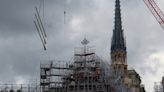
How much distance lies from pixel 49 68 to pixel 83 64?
531 inches

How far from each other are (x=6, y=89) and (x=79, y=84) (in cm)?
2890

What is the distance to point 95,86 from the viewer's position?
191 metres

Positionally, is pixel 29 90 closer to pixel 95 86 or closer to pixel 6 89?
pixel 6 89

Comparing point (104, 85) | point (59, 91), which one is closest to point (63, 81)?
point (59, 91)

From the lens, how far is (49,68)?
200 meters

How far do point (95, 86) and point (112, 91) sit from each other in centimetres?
819

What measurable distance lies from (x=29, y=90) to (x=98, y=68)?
28.5 metres

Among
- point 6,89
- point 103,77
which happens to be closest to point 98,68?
point 103,77

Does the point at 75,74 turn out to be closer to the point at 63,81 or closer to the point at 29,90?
the point at 63,81

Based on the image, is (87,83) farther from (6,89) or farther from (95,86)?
(6,89)

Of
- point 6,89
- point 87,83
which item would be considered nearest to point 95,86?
point 87,83

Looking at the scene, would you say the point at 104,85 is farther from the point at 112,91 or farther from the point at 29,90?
the point at 29,90

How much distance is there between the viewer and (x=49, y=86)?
199 meters

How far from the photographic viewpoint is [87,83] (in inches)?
7564
